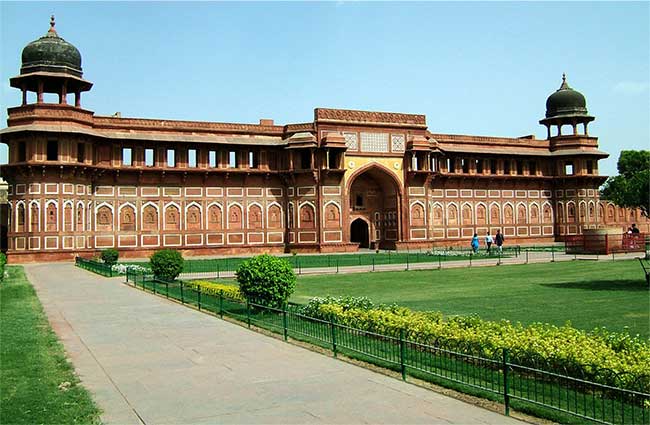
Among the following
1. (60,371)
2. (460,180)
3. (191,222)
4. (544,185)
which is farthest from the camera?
(544,185)

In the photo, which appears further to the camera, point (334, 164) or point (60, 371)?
point (334, 164)

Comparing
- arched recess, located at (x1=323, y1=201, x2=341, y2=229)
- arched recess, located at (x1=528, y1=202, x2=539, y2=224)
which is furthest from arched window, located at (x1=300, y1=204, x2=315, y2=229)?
arched recess, located at (x1=528, y1=202, x2=539, y2=224)

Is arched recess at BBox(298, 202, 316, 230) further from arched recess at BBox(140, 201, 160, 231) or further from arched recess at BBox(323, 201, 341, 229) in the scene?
arched recess at BBox(140, 201, 160, 231)

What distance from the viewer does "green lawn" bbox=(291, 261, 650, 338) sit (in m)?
11.8

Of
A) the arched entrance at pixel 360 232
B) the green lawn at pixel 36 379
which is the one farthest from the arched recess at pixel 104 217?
the green lawn at pixel 36 379

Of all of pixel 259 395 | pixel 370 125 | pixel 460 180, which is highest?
pixel 370 125

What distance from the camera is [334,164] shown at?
40062 mm

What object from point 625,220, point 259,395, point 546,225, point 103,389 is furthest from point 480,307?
point 625,220

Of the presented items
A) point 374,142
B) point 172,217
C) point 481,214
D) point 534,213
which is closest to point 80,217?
point 172,217

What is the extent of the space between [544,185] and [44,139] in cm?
3699

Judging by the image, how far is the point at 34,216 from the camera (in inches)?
1287

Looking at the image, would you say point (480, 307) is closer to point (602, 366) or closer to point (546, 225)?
point (602, 366)

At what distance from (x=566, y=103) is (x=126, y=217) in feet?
114

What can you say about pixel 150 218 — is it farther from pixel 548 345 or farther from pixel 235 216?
pixel 548 345
